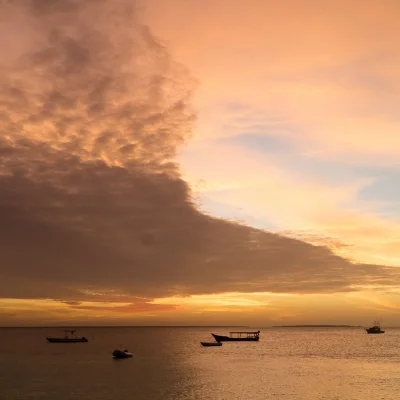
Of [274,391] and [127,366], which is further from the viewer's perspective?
[127,366]

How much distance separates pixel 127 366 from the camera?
10750cm

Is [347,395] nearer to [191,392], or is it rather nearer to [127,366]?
[191,392]

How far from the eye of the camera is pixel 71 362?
4705 inches

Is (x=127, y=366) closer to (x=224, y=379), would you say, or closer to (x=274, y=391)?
(x=224, y=379)

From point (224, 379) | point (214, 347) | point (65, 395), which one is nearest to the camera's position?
point (65, 395)

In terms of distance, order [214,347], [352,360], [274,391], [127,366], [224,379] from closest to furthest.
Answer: [274,391] < [224,379] < [127,366] < [352,360] < [214,347]

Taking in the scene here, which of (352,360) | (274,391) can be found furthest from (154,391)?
(352,360)

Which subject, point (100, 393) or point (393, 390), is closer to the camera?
point (100, 393)

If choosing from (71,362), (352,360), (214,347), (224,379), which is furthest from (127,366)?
(214,347)

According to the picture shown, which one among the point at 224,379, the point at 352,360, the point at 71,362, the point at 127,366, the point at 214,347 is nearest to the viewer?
the point at 224,379

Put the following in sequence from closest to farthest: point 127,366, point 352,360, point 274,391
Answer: point 274,391, point 127,366, point 352,360

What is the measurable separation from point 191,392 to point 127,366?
4096 cm

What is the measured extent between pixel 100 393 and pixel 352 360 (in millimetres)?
83221

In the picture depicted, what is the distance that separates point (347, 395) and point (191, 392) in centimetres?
2313
